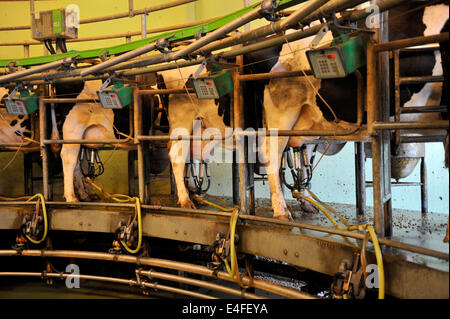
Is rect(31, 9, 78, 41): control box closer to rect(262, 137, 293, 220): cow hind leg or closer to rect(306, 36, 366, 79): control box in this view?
rect(262, 137, 293, 220): cow hind leg

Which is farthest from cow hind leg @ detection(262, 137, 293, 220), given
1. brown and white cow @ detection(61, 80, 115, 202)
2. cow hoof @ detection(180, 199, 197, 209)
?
brown and white cow @ detection(61, 80, 115, 202)

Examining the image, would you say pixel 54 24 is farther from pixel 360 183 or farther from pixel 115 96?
pixel 360 183

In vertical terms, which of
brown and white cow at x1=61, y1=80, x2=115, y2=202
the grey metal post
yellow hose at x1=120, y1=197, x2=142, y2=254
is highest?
brown and white cow at x1=61, y1=80, x2=115, y2=202

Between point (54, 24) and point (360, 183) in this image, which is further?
point (54, 24)

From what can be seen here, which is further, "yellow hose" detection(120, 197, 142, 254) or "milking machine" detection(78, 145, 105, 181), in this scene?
"milking machine" detection(78, 145, 105, 181)

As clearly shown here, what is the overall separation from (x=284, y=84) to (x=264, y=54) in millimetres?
273

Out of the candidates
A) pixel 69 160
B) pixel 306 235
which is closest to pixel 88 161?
pixel 69 160

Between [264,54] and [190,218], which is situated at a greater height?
[264,54]

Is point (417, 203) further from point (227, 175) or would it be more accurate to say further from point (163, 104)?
point (163, 104)
